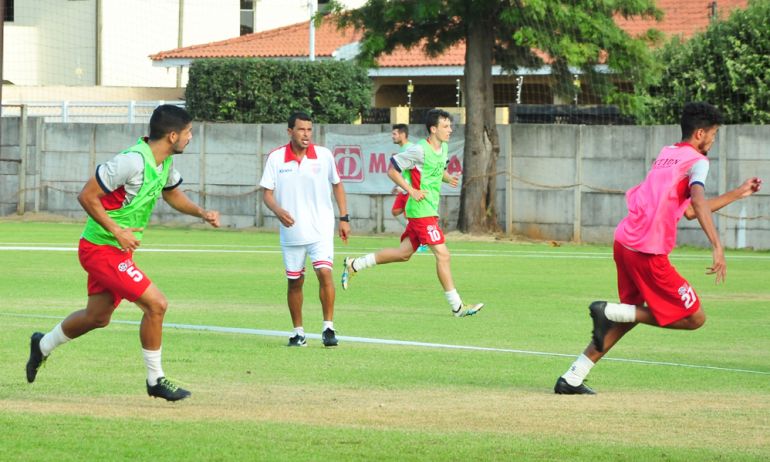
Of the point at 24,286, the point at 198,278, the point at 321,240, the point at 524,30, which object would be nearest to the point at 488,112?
the point at 524,30

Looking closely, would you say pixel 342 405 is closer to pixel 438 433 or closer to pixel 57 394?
pixel 438 433

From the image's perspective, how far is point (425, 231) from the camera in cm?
1565

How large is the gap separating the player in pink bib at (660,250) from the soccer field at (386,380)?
0.46 m

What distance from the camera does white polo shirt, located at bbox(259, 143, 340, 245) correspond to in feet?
40.9

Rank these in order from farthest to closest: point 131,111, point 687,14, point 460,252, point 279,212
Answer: point 687,14 → point 131,111 → point 460,252 → point 279,212

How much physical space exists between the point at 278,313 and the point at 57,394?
5.83m

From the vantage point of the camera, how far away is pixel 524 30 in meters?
27.4

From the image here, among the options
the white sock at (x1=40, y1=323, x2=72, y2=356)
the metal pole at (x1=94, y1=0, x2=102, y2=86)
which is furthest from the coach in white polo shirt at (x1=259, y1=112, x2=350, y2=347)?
the metal pole at (x1=94, y1=0, x2=102, y2=86)

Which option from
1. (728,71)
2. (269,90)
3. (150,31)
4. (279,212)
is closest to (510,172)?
(728,71)

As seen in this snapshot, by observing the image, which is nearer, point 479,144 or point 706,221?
point 706,221

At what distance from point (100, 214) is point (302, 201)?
3.95 metres

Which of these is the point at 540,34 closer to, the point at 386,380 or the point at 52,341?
the point at 386,380

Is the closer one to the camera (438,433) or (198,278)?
(438,433)

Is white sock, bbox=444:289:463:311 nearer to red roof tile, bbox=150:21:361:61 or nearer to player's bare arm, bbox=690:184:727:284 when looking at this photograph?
player's bare arm, bbox=690:184:727:284
